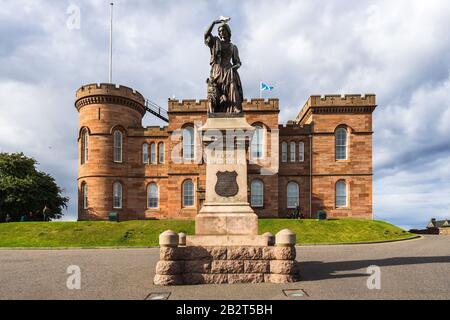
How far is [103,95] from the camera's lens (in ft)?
111

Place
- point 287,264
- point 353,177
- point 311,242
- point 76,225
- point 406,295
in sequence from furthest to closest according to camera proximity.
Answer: point 353,177
point 76,225
point 311,242
point 287,264
point 406,295

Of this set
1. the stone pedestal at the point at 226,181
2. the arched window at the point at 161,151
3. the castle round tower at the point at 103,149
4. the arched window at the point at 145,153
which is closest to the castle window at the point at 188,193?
the arched window at the point at 161,151

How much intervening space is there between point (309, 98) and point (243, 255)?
28.6m

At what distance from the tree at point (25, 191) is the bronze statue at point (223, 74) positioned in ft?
103

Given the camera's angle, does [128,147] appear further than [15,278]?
Yes

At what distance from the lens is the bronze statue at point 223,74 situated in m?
10.7

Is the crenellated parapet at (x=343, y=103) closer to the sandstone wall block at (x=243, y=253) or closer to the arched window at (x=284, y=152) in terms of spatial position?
the arched window at (x=284, y=152)

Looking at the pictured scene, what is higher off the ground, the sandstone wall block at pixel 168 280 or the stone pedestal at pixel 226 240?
the stone pedestal at pixel 226 240

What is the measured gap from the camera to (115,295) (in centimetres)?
763

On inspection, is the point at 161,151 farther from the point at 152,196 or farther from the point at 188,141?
the point at 152,196

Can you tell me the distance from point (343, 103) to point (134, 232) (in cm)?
2352

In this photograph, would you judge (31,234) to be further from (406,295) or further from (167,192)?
(406,295)

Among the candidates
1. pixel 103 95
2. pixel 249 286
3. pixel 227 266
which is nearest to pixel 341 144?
pixel 103 95

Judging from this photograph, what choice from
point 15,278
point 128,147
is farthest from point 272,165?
point 15,278
